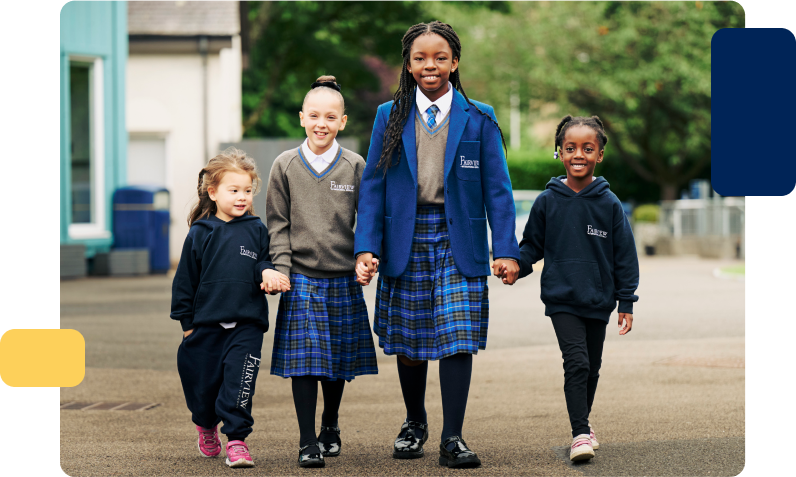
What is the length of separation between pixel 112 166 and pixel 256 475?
13.3 metres

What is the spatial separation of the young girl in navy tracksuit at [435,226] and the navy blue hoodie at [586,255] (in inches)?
10.1

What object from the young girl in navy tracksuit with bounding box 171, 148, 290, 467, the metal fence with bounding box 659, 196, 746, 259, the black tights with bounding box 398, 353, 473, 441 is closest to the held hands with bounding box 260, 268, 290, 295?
the young girl in navy tracksuit with bounding box 171, 148, 290, 467

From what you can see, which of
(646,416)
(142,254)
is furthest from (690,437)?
(142,254)

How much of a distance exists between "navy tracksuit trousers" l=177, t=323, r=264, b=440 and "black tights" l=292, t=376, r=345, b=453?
0.71ft

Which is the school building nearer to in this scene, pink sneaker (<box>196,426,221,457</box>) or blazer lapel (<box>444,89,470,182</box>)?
pink sneaker (<box>196,426,221,457</box>)

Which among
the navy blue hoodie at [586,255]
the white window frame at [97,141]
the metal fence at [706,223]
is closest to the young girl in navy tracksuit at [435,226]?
the navy blue hoodie at [586,255]

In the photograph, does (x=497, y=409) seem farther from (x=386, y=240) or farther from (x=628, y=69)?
(x=628, y=69)

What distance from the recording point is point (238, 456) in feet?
14.3

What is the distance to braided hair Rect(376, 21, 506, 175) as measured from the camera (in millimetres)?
4586

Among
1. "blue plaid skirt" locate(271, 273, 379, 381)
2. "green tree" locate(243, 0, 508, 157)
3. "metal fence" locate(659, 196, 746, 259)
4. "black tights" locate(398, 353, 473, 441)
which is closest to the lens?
"black tights" locate(398, 353, 473, 441)

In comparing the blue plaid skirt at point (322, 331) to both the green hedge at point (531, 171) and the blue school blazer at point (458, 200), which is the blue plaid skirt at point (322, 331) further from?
the green hedge at point (531, 171)

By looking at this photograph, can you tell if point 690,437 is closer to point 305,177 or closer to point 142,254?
point 305,177

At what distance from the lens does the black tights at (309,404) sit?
447cm

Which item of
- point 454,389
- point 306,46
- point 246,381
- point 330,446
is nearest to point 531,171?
point 306,46
